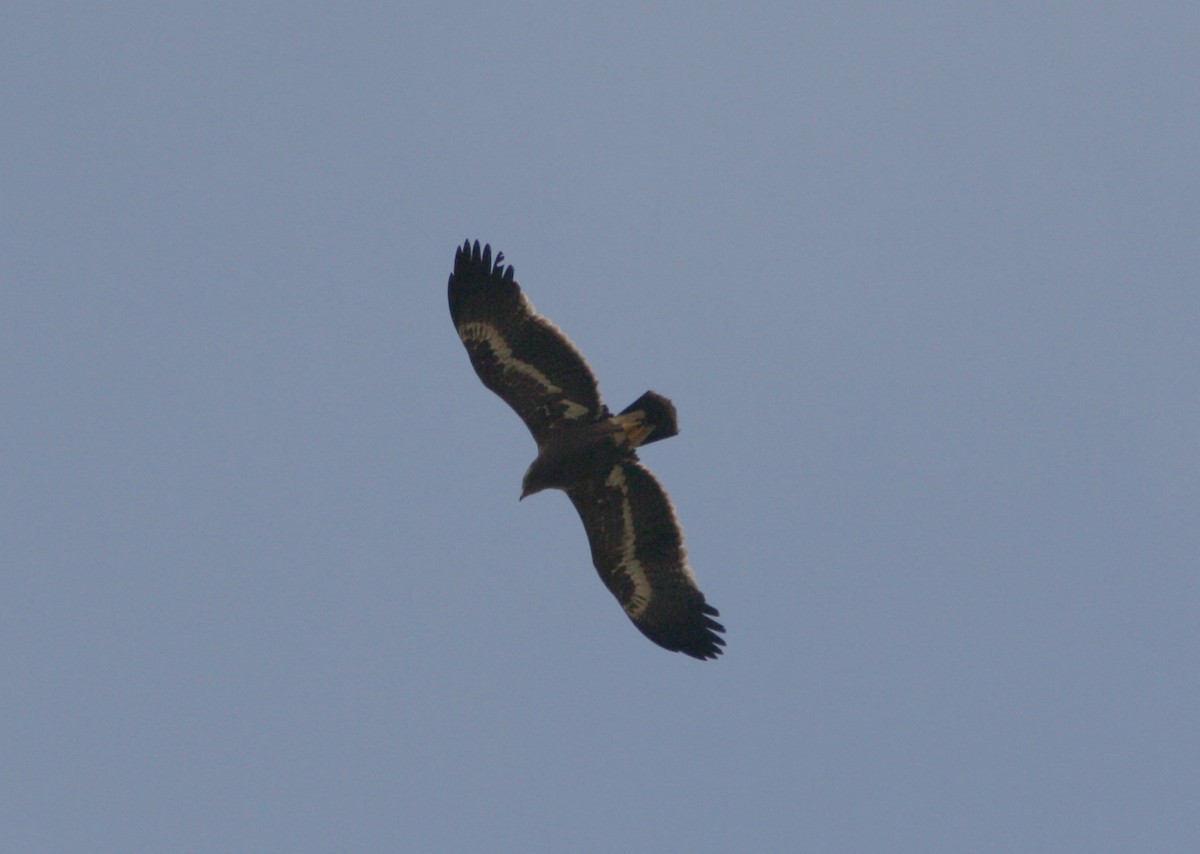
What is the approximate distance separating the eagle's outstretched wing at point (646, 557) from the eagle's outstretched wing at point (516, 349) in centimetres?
77

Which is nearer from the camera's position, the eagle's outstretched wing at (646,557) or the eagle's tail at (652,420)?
the eagle's tail at (652,420)

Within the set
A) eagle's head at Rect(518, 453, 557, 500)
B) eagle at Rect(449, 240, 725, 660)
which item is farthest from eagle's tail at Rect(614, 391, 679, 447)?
eagle's head at Rect(518, 453, 557, 500)

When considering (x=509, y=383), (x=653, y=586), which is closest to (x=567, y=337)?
(x=509, y=383)

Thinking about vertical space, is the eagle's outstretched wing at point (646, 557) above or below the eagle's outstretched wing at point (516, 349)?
below

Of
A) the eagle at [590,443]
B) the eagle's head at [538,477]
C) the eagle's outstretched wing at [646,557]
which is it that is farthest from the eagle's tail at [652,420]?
the eagle's head at [538,477]

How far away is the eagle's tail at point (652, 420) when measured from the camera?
2105cm

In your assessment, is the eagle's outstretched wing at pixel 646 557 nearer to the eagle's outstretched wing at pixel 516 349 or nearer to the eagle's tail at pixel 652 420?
the eagle's tail at pixel 652 420

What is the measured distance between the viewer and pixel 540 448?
70.6 ft

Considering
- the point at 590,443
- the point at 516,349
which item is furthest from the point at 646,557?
the point at 516,349

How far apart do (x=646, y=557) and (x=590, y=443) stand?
136 centimetres

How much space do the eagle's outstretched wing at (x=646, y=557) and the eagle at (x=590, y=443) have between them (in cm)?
1

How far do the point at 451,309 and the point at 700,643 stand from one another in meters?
4.15

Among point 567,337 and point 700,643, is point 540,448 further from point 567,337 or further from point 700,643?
point 700,643

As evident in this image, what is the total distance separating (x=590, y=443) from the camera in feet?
69.4
